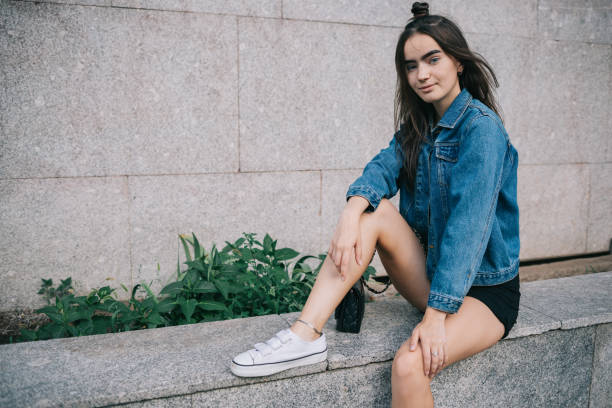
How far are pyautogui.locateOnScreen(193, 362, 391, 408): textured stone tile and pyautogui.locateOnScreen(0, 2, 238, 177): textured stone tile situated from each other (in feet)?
6.71

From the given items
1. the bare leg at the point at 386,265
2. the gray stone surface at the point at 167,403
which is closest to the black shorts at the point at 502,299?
the bare leg at the point at 386,265

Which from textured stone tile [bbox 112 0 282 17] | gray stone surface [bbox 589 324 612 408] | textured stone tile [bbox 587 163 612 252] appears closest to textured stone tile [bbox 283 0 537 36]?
textured stone tile [bbox 112 0 282 17]

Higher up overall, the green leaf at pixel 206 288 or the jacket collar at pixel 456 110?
the jacket collar at pixel 456 110

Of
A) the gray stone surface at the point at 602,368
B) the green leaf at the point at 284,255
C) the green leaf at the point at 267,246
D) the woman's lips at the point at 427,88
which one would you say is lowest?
the gray stone surface at the point at 602,368

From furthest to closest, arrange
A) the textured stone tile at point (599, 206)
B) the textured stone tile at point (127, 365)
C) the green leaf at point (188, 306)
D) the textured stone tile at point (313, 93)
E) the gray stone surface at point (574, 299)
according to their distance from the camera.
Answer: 1. the textured stone tile at point (599, 206)
2. the textured stone tile at point (313, 93)
3. the green leaf at point (188, 306)
4. the gray stone surface at point (574, 299)
5. the textured stone tile at point (127, 365)

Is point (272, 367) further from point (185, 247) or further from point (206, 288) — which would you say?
point (185, 247)

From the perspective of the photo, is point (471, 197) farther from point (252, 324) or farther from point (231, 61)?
point (231, 61)

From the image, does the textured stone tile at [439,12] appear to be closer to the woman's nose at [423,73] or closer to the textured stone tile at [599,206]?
the textured stone tile at [599,206]

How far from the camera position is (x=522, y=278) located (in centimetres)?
424

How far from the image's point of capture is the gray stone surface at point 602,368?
2605 mm

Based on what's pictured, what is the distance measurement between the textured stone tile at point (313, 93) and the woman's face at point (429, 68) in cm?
169

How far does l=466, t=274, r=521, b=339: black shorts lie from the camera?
7.12ft

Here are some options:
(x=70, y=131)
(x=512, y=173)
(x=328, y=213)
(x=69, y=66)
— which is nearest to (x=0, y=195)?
(x=70, y=131)

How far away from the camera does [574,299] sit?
2832 millimetres
